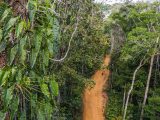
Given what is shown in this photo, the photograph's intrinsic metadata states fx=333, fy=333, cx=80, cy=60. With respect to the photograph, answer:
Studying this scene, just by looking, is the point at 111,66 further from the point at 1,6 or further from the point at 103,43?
the point at 1,6

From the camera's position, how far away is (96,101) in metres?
19.1

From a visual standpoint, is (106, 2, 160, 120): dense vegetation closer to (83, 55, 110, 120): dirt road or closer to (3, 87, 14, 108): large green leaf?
(83, 55, 110, 120): dirt road

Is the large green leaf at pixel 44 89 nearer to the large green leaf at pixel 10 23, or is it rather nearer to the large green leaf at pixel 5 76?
the large green leaf at pixel 5 76

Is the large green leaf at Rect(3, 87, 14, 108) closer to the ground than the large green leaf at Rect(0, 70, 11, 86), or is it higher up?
closer to the ground

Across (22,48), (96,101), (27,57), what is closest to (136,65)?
(96,101)

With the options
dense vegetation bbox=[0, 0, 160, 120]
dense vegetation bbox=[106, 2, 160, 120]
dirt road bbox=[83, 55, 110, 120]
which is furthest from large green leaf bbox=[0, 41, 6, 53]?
dirt road bbox=[83, 55, 110, 120]

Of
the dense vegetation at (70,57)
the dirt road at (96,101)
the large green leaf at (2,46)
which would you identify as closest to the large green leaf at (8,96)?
the dense vegetation at (70,57)

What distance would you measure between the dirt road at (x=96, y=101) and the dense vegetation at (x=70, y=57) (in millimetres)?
431

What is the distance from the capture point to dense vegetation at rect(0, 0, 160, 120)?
2480mm

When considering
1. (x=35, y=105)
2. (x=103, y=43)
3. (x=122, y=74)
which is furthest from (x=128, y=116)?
(x=35, y=105)

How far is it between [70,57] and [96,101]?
24.2 feet

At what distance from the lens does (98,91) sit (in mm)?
20234

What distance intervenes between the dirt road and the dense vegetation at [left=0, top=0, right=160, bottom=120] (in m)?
0.43

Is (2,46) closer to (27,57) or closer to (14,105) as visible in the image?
(27,57)
